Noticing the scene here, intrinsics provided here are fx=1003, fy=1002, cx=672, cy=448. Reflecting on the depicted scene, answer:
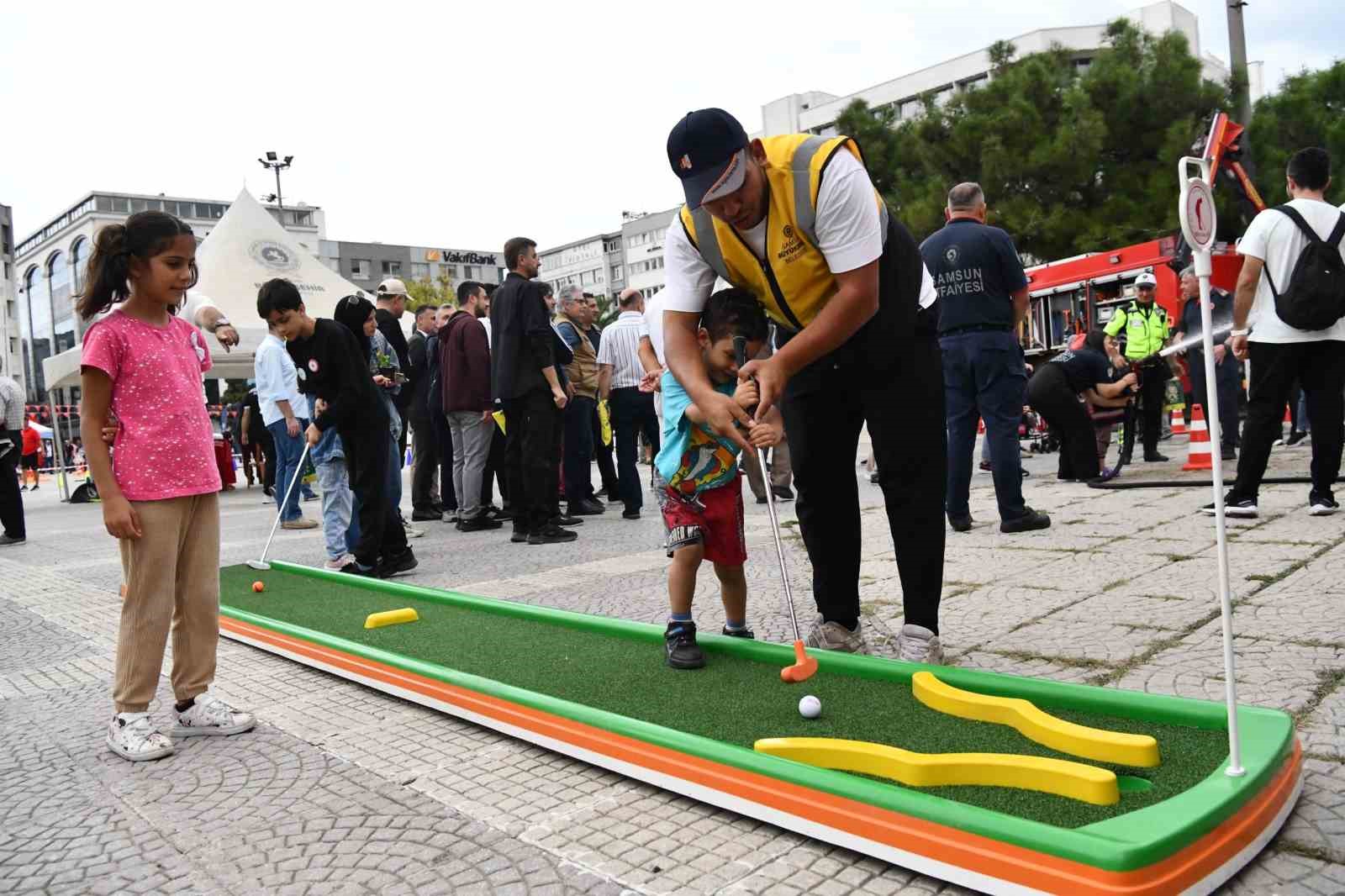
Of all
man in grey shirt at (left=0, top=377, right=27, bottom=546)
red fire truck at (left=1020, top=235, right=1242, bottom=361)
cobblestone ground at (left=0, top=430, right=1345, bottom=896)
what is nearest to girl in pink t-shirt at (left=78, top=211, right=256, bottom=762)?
cobblestone ground at (left=0, top=430, right=1345, bottom=896)

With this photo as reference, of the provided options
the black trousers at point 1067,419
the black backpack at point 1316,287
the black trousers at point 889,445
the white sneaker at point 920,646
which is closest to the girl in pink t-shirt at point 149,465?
the black trousers at point 889,445

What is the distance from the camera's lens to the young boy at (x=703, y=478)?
3.37 metres

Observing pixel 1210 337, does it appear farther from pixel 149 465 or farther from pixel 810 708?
pixel 149 465

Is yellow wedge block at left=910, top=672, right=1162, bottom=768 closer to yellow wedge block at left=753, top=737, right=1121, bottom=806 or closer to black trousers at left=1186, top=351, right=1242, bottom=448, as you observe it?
yellow wedge block at left=753, top=737, right=1121, bottom=806

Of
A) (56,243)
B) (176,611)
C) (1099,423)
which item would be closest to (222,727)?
(176,611)

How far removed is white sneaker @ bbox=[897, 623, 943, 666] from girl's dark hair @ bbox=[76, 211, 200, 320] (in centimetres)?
266

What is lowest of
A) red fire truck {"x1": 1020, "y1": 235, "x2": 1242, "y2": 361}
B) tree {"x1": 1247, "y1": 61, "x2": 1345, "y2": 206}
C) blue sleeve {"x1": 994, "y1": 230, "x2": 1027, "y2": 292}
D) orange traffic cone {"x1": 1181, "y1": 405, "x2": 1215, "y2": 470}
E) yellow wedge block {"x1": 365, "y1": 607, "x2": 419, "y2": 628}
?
yellow wedge block {"x1": 365, "y1": 607, "x2": 419, "y2": 628}

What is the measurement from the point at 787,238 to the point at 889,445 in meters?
0.80

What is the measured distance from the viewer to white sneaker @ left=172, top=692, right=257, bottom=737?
3.42 metres

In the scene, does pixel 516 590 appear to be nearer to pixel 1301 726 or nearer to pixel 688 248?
pixel 688 248

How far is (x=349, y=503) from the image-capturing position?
6832mm

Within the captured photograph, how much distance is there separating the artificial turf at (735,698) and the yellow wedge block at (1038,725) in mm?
24

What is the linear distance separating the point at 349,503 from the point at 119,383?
11.6 ft

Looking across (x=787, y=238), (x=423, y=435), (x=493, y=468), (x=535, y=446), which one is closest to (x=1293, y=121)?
(x=493, y=468)
